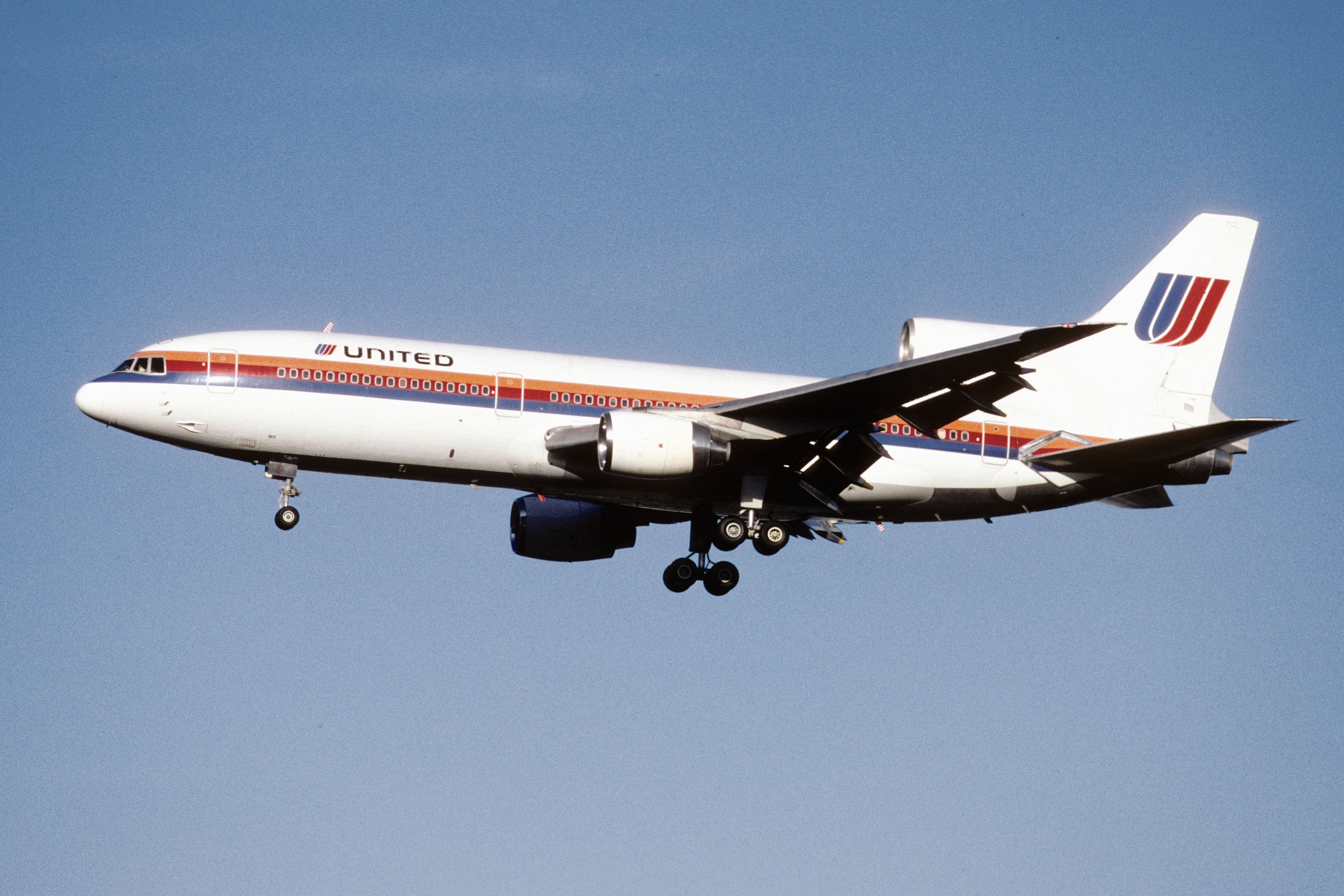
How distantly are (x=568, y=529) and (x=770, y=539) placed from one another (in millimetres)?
6598

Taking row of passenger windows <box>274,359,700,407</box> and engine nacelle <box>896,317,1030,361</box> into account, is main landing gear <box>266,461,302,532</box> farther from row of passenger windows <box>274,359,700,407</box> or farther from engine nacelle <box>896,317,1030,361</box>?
engine nacelle <box>896,317,1030,361</box>

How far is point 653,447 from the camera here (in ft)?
127

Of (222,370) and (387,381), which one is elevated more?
(222,370)

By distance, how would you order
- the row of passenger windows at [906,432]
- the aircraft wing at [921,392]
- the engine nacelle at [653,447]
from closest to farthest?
1. the aircraft wing at [921,392]
2. the engine nacelle at [653,447]
3. the row of passenger windows at [906,432]

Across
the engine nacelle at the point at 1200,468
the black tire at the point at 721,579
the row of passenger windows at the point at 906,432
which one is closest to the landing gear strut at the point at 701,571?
the black tire at the point at 721,579

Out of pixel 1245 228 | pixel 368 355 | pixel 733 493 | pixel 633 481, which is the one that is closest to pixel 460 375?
pixel 368 355

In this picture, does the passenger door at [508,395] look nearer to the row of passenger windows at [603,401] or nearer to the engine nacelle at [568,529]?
the row of passenger windows at [603,401]

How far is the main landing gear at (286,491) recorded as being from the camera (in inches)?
1571

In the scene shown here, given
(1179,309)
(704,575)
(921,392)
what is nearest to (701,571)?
(704,575)

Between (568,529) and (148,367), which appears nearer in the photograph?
(148,367)

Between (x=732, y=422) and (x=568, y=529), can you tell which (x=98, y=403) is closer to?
(x=568, y=529)

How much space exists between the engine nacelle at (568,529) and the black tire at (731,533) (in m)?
5.24

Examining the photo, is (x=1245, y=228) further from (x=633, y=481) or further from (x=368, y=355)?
(x=368, y=355)

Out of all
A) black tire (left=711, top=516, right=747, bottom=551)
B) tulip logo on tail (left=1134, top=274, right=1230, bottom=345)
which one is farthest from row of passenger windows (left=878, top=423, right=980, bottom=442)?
tulip logo on tail (left=1134, top=274, right=1230, bottom=345)
